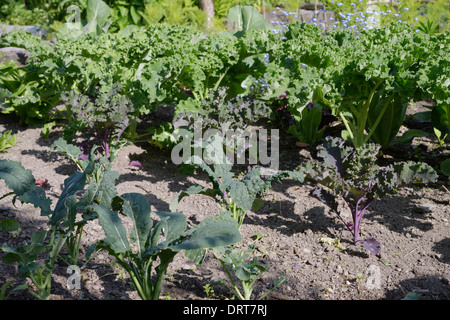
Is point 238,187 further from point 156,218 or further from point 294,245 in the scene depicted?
point 156,218

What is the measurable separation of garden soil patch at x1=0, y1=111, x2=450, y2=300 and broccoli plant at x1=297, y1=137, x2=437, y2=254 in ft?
0.56

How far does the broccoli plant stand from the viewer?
294 cm

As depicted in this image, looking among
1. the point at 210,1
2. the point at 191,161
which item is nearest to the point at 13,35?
the point at 191,161

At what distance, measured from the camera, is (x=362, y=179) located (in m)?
3.00

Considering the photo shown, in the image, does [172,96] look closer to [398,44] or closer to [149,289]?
[398,44]

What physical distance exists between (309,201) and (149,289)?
1.60m

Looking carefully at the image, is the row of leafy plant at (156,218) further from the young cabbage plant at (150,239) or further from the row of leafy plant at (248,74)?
the row of leafy plant at (248,74)

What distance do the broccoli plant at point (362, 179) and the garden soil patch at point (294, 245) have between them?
0.17m

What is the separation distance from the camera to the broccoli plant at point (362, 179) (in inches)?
116

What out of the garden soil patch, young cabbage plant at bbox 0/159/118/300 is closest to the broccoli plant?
the garden soil patch

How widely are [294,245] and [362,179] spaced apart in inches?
22.6

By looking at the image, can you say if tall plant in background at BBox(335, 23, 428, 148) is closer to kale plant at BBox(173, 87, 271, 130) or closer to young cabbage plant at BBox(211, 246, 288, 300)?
kale plant at BBox(173, 87, 271, 130)

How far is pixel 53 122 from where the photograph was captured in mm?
4773

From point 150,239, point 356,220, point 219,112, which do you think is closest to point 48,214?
point 150,239
